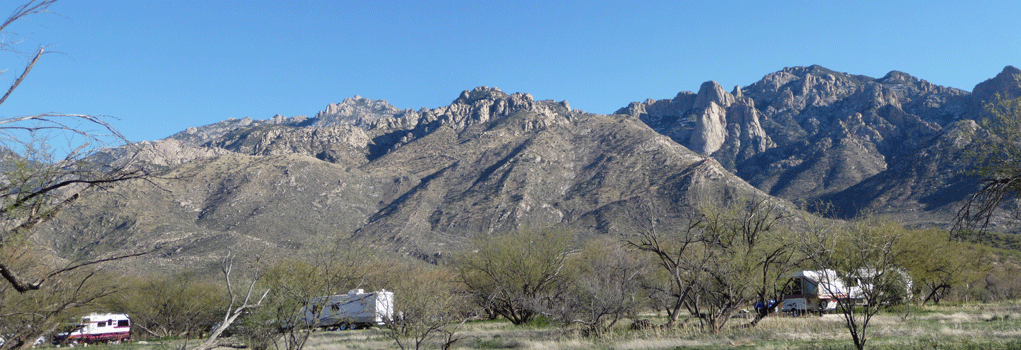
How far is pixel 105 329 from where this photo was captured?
36.5m

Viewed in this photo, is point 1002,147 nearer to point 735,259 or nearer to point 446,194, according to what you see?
point 735,259

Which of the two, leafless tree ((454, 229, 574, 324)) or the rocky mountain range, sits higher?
the rocky mountain range

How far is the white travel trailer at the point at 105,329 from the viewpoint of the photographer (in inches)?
1359

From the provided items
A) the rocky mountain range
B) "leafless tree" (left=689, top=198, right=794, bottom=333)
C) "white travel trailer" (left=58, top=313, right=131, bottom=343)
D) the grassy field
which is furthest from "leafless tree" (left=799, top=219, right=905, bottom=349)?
the rocky mountain range

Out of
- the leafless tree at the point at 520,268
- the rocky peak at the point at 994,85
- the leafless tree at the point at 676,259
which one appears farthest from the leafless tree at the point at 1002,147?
the rocky peak at the point at 994,85

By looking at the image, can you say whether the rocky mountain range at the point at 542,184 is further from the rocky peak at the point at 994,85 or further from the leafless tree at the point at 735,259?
the leafless tree at the point at 735,259

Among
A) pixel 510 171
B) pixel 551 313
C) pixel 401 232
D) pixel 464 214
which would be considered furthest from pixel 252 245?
pixel 551 313

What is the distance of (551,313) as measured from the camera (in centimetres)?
2216

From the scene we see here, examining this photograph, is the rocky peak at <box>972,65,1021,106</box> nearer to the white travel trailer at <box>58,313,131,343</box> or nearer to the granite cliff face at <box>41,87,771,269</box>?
the granite cliff face at <box>41,87,771,269</box>

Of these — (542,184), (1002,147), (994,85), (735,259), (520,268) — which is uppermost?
(994,85)

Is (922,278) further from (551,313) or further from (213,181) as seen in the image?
(213,181)

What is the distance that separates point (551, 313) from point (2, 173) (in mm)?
19489

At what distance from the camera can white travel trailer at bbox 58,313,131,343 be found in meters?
34.5

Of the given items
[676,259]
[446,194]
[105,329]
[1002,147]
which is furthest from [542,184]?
[1002,147]
